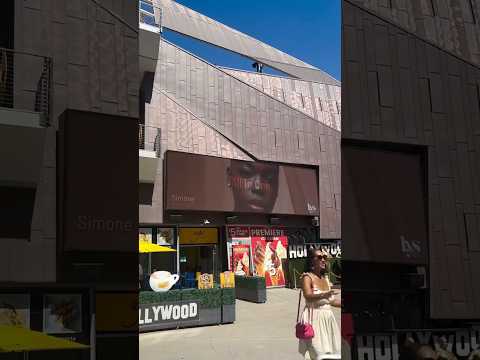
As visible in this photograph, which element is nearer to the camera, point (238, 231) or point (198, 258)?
point (198, 258)

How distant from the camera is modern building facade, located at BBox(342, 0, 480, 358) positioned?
7.60m

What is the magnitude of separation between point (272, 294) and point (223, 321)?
9.21m

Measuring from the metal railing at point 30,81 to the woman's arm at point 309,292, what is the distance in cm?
405

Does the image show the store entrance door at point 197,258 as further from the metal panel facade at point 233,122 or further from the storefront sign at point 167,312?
the storefront sign at point 167,312

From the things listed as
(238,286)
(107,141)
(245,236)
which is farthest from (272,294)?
(107,141)

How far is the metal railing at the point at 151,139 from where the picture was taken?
2359 centimetres

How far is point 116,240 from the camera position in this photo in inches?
263

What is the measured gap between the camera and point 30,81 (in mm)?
6809

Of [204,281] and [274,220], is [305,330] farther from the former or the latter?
[274,220]

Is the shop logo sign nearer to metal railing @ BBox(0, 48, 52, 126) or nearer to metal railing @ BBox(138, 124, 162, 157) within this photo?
metal railing @ BBox(0, 48, 52, 126)

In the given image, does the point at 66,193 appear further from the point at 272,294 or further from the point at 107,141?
the point at 272,294

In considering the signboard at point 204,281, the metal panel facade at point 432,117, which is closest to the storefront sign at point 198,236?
the signboard at point 204,281

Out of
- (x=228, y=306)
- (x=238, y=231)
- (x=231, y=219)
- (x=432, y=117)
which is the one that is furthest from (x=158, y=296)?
(x=238, y=231)

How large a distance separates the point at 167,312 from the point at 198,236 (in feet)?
41.7
